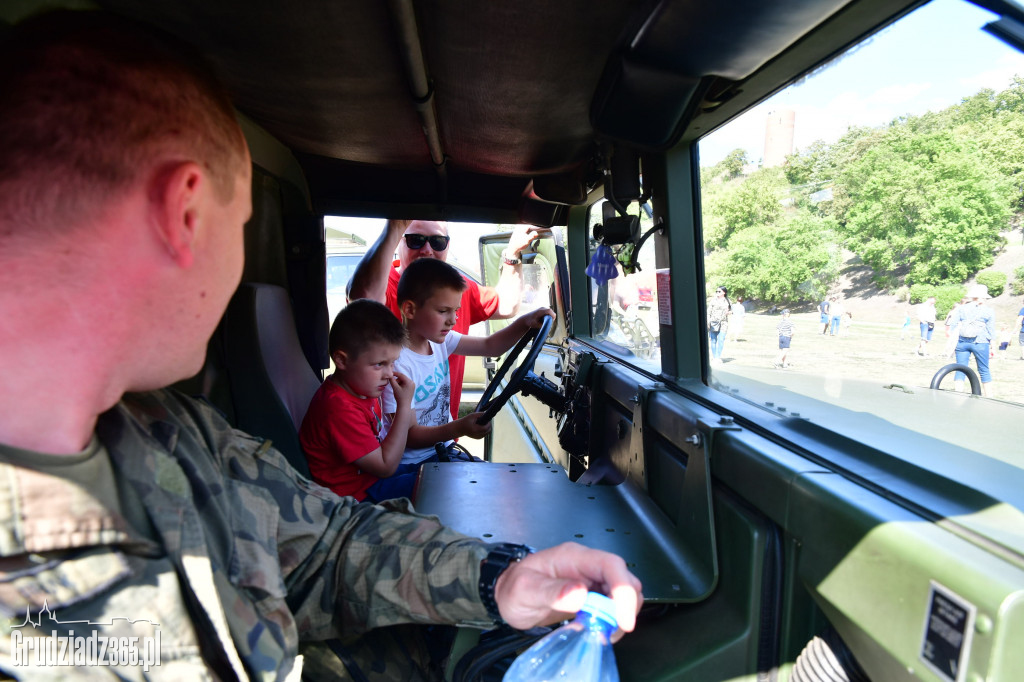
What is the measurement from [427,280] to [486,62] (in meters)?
1.26

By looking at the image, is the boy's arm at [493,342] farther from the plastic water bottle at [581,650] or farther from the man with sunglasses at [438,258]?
the plastic water bottle at [581,650]

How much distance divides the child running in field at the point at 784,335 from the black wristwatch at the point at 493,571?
2.98ft

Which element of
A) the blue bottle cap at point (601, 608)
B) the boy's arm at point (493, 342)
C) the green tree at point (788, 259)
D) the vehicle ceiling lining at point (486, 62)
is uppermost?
the vehicle ceiling lining at point (486, 62)

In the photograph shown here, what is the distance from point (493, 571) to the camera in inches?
42.8

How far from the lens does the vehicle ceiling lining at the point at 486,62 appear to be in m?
1.21

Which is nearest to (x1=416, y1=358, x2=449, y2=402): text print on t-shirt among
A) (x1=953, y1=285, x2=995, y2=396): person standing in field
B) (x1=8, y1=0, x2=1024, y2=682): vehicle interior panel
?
(x1=8, y1=0, x2=1024, y2=682): vehicle interior panel

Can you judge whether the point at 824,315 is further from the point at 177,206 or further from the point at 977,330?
the point at 177,206

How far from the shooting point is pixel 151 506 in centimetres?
84

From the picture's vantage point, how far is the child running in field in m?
1.55

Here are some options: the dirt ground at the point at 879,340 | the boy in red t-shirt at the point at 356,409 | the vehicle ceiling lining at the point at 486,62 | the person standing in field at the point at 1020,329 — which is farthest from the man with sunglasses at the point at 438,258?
the person standing in field at the point at 1020,329

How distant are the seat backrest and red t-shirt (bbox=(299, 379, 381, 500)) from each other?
6 cm

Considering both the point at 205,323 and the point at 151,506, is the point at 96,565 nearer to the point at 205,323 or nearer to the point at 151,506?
the point at 151,506

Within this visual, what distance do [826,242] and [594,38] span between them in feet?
2.31

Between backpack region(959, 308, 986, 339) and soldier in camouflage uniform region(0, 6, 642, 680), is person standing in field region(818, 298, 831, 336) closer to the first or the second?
backpack region(959, 308, 986, 339)
